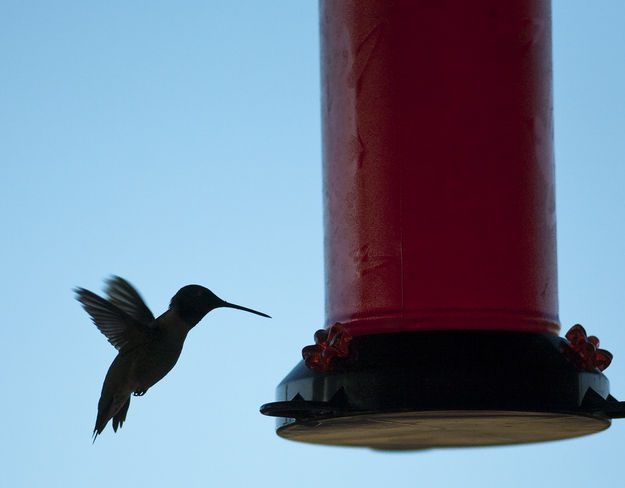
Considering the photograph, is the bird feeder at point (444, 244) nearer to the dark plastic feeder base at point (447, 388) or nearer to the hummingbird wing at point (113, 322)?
the dark plastic feeder base at point (447, 388)

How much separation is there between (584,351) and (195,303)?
108cm

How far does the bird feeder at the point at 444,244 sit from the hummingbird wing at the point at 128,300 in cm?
76

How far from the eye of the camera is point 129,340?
3.06 metres

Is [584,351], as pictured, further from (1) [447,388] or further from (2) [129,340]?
(2) [129,340]

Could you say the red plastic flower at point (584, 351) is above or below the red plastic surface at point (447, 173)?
below

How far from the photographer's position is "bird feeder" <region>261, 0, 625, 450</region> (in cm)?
224

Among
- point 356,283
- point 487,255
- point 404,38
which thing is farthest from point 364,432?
point 404,38

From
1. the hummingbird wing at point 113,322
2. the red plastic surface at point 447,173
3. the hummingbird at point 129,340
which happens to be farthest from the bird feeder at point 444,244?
the hummingbird wing at point 113,322

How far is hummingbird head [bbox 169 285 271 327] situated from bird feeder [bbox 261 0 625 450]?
351 mm

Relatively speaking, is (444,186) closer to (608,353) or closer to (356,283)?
(356,283)

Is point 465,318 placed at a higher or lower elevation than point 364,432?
higher

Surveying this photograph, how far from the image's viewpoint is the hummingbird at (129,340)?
2.94 metres

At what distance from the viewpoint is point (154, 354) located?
297 cm

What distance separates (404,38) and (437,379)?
0.89 meters
